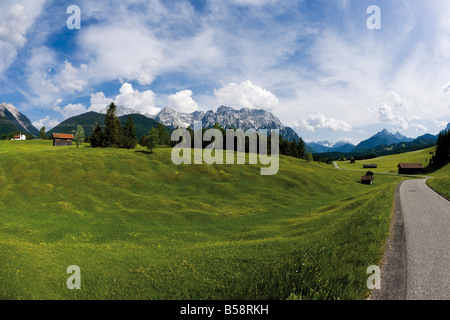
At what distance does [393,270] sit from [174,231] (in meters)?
28.2

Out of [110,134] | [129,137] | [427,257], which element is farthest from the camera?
[129,137]

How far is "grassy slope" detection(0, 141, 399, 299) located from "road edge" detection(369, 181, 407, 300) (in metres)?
0.53

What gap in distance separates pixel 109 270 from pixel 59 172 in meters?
51.8

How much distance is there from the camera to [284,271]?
34.4 ft

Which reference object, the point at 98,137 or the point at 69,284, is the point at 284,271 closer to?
the point at 69,284

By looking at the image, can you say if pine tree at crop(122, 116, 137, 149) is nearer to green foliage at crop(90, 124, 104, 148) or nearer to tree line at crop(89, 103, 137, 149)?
tree line at crop(89, 103, 137, 149)

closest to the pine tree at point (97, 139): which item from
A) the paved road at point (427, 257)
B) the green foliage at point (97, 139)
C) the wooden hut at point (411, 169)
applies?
the green foliage at point (97, 139)

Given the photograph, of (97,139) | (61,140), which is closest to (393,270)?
(97,139)

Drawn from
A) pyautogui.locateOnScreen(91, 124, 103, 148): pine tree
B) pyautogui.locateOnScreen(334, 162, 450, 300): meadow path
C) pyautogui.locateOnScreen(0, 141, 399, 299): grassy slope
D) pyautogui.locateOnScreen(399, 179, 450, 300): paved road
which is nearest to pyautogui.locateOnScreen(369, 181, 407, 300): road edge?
pyautogui.locateOnScreen(334, 162, 450, 300): meadow path

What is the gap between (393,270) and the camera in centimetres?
923

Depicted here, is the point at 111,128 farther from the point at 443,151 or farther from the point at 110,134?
the point at 443,151

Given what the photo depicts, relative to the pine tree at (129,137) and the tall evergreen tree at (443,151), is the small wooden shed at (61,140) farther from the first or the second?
the tall evergreen tree at (443,151)
